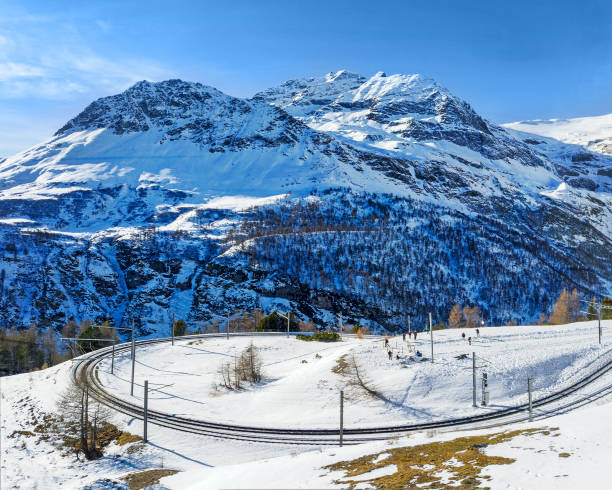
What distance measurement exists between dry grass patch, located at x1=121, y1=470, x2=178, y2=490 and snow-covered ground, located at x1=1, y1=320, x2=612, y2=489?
47.4 inches

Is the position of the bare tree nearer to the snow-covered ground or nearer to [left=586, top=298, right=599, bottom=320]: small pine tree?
the snow-covered ground

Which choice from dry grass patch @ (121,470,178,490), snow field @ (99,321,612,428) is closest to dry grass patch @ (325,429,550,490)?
dry grass patch @ (121,470,178,490)

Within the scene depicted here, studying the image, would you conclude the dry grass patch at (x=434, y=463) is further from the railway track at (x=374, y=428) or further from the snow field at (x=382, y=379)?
the snow field at (x=382, y=379)

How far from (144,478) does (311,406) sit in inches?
959

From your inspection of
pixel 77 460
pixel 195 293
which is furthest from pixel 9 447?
pixel 195 293

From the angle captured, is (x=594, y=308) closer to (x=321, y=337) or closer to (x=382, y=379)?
(x=382, y=379)

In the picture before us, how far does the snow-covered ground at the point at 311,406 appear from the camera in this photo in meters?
32.3

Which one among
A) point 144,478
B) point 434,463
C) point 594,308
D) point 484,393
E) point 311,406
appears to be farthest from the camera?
point 594,308

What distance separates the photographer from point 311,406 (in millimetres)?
64812

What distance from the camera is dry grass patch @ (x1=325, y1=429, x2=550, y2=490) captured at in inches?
1117

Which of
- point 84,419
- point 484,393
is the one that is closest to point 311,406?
point 484,393

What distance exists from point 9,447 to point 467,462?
2216 inches

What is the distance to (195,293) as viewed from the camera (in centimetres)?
19888

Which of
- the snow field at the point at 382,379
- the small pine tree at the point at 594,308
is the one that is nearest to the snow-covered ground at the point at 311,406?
the snow field at the point at 382,379
